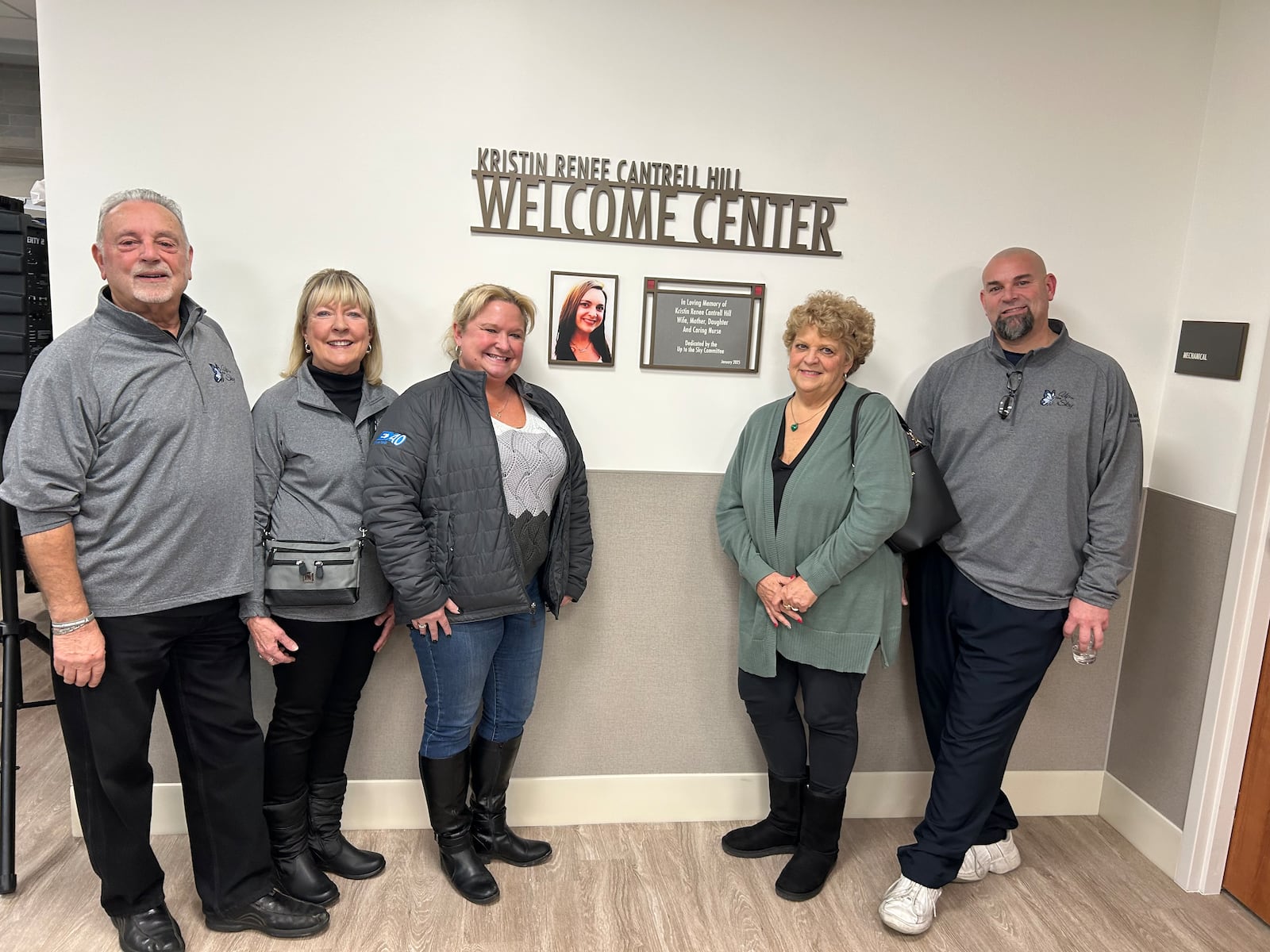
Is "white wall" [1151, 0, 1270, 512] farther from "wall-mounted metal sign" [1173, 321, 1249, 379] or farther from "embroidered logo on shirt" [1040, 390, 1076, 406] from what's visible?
"embroidered logo on shirt" [1040, 390, 1076, 406]

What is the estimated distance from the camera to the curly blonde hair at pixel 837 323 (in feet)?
7.32

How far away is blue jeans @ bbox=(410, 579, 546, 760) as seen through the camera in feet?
7.22

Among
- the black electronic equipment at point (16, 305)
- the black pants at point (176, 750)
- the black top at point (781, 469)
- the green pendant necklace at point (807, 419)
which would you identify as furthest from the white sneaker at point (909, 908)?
the black electronic equipment at point (16, 305)

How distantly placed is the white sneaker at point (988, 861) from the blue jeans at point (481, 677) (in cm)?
135

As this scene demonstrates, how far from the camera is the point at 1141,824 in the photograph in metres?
2.67

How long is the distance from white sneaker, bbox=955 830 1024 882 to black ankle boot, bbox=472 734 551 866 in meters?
1.22

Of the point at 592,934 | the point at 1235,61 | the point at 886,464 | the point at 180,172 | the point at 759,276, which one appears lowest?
the point at 592,934

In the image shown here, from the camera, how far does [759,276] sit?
8.18 ft

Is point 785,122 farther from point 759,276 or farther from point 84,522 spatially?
point 84,522

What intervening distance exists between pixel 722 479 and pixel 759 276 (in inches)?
23.9

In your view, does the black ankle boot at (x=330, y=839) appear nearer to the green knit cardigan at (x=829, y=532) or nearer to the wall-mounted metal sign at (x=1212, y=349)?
the green knit cardigan at (x=829, y=532)

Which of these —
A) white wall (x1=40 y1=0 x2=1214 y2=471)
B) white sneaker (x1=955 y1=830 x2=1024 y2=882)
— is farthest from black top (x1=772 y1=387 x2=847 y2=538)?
white sneaker (x1=955 y1=830 x2=1024 y2=882)

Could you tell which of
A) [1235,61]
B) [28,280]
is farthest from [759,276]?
[28,280]

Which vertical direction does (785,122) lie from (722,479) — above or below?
above
